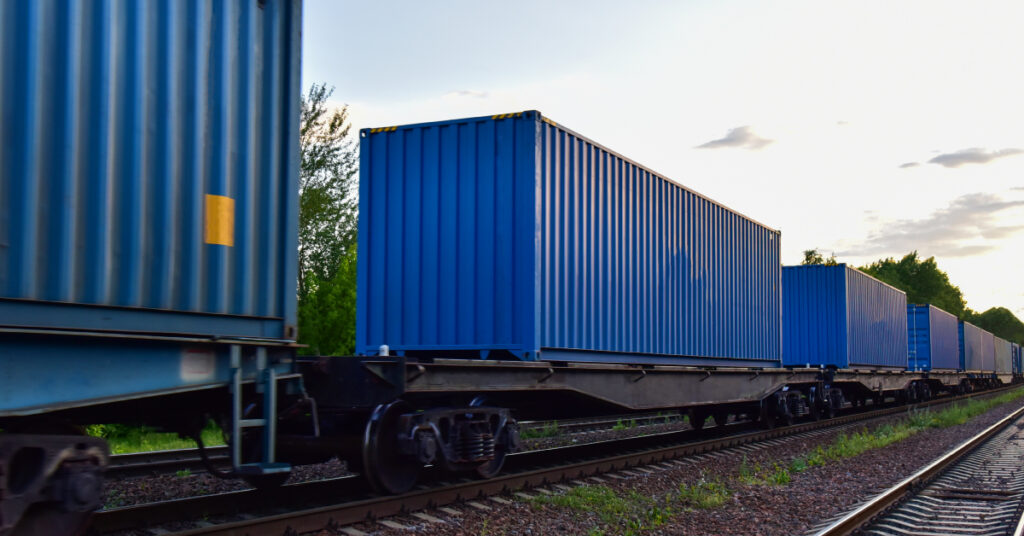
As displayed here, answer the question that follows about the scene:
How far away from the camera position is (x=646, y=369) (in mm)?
10398

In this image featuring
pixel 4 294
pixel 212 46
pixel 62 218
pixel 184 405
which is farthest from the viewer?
pixel 184 405

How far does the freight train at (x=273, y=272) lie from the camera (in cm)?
422

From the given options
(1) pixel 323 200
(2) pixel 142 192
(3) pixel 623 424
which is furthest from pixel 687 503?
(1) pixel 323 200

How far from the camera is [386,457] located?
6957mm

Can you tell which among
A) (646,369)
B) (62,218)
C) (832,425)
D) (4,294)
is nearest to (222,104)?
(62,218)

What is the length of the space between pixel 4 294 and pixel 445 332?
5.08 meters

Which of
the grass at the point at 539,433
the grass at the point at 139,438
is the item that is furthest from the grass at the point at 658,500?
the grass at the point at 139,438

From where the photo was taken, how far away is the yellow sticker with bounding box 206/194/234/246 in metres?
5.11

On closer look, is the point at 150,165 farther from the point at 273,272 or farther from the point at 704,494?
the point at 704,494

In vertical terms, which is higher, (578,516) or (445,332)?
(445,332)

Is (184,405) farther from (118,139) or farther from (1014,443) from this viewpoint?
(1014,443)

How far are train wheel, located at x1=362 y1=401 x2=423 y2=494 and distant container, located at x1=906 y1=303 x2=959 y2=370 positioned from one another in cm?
2491

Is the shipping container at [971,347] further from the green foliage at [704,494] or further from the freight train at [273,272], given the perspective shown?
the green foliage at [704,494]

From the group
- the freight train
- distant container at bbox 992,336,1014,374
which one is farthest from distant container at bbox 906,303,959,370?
distant container at bbox 992,336,1014,374
